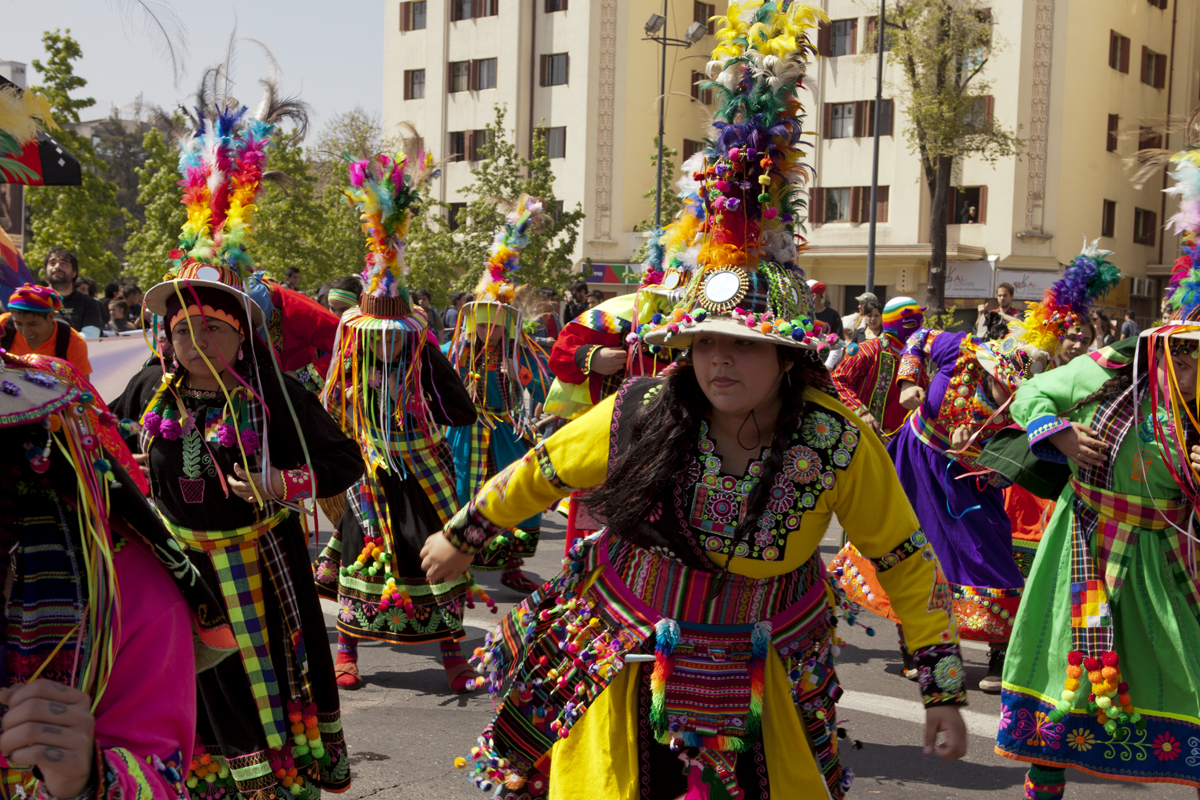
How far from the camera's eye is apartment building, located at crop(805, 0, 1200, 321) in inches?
1270

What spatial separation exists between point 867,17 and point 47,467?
35.4 metres

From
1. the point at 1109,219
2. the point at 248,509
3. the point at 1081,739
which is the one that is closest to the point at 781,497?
the point at 1081,739

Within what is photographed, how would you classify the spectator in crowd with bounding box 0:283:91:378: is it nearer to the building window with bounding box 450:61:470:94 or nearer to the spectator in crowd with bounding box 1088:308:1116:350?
the spectator in crowd with bounding box 1088:308:1116:350

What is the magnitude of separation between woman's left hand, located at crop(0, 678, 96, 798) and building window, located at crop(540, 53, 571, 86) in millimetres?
39042

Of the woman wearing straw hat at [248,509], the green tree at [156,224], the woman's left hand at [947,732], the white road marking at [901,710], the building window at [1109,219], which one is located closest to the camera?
the woman's left hand at [947,732]

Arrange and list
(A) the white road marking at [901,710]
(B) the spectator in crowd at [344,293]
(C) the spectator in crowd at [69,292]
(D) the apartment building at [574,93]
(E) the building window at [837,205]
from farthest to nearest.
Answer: (D) the apartment building at [574,93] → (E) the building window at [837,205] → (C) the spectator in crowd at [69,292] → (B) the spectator in crowd at [344,293] → (A) the white road marking at [901,710]

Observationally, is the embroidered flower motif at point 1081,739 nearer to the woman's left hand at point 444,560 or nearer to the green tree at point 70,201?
the woman's left hand at point 444,560

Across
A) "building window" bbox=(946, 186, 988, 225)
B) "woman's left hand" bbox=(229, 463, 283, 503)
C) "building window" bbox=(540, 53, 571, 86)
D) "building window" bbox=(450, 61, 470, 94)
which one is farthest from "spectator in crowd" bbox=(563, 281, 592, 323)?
"building window" bbox=(450, 61, 470, 94)

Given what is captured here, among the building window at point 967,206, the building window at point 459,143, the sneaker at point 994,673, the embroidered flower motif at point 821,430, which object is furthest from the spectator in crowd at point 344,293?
the building window at point 459,143

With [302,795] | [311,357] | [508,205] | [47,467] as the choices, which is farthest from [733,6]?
[508,205]

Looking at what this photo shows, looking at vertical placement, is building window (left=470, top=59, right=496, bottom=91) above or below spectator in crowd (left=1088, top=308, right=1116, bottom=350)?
above

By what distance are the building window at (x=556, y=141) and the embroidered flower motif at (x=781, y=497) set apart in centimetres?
3731

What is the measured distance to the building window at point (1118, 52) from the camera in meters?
33.8

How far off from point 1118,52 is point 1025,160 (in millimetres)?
5158
